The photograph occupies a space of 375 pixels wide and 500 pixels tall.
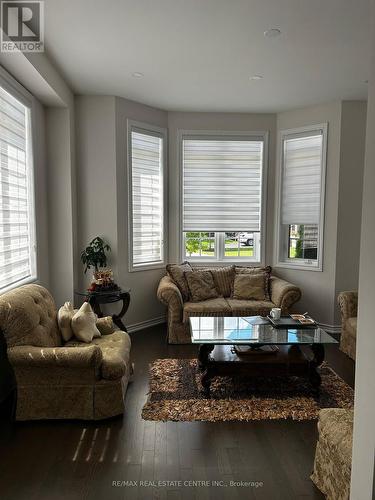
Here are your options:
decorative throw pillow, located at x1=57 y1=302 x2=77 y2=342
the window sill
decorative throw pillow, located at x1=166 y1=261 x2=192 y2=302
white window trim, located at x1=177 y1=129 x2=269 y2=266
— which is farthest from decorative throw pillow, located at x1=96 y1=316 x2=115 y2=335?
the window sill

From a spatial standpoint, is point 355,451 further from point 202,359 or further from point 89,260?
point 89,260

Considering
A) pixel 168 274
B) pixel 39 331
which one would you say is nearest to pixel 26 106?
pixel 39 331

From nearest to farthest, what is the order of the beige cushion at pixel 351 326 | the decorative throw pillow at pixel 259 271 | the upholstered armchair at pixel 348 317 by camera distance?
the beige cushion at pixel 351 326, the upholstered armchair at pixel 348 317, the decorative throw pillow at pixel 259 271

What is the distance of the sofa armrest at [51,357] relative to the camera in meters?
2.59

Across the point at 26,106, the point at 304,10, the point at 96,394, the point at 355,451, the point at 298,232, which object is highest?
the point at 304,10

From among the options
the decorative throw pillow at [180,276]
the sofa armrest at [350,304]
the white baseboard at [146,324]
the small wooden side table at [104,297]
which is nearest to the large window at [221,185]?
the decorative throw pillow at [180,276]

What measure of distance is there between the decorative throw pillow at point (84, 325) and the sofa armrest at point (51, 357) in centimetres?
49

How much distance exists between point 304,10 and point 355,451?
2902mm

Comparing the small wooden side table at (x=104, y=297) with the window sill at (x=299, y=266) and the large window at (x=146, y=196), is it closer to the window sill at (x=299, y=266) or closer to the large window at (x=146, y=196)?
the large window at (x=146, y=196)

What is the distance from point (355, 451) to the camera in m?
1.49

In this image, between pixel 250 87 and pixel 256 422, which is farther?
pixel 250 87

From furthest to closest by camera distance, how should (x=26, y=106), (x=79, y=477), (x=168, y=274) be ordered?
(x=168, y=274)
(x=26, y=106)
(x=79, y=477)

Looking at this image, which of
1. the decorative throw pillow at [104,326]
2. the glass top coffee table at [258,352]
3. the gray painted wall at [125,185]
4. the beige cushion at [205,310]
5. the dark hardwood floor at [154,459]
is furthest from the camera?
the gray painted wall at [125,185]

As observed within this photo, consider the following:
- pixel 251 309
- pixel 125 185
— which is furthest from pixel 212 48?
pixel 251 309
